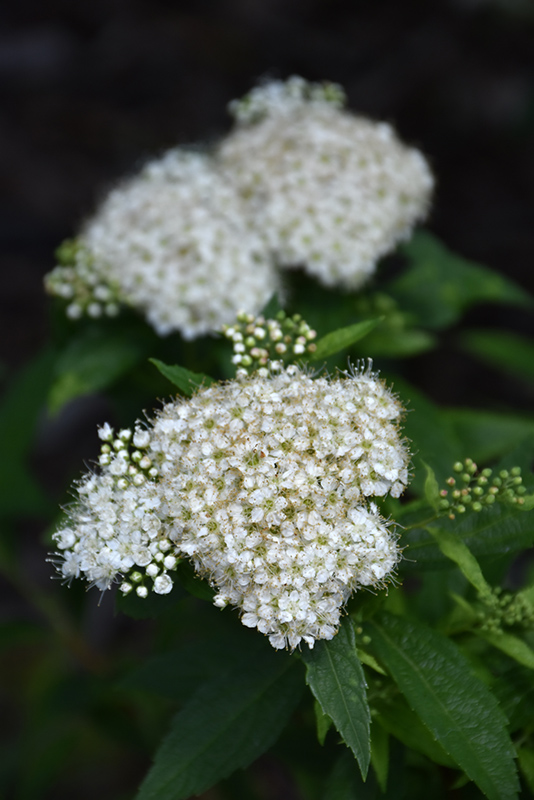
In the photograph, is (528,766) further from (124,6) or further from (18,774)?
(124,6)

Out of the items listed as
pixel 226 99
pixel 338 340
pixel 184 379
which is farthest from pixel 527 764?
pixel 226 99

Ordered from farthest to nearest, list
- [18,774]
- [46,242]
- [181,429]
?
[46,242]
[18,774]
[181,429]

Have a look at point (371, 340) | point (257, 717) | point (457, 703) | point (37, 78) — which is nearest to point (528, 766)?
point (457, 703)

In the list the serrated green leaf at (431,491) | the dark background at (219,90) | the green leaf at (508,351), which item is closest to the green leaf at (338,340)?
the serrated green leaf at (431,491)

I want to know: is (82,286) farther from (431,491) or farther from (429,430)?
(431,491)

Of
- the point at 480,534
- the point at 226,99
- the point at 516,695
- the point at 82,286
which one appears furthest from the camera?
the point at 226,99

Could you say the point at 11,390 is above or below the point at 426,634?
above

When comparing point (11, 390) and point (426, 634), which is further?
point (11, 390)
